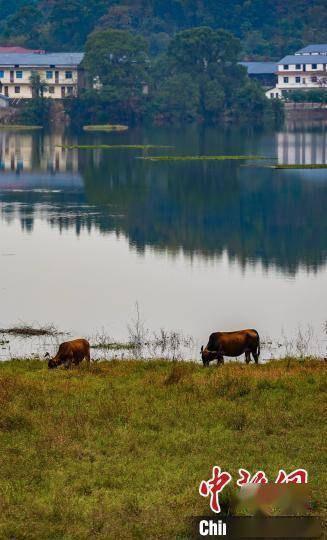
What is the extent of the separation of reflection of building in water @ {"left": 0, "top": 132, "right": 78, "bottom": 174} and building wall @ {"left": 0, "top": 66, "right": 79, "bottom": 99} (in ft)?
81.8

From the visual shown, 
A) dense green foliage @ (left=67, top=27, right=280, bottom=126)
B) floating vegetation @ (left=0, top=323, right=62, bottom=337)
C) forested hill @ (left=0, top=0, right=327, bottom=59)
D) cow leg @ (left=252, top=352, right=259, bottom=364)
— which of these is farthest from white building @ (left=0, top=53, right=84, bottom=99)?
cow leg @ (left=252, top=352, right=259, bottom=364)

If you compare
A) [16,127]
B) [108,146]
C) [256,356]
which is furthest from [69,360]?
[16,127]

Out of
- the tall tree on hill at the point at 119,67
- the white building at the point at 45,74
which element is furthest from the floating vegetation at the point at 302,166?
the white building at the point at 45,74

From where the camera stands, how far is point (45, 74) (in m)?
110

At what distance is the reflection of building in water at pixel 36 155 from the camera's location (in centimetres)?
5941

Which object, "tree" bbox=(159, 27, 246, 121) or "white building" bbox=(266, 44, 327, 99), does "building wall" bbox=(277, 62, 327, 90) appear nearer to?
"white building" bbox=(266, 44, 327, 99)

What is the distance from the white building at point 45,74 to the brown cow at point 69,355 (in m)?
93.6

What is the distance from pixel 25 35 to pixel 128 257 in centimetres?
10545

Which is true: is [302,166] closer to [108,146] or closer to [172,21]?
[108,146]

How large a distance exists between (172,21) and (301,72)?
19602 mm

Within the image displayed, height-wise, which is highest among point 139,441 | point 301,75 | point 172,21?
point 172,21

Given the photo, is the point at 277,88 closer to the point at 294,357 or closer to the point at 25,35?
the point at 25,35

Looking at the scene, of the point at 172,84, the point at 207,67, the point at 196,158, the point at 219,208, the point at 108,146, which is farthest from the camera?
the point at 207,67

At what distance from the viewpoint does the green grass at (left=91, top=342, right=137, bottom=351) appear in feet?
65.6
